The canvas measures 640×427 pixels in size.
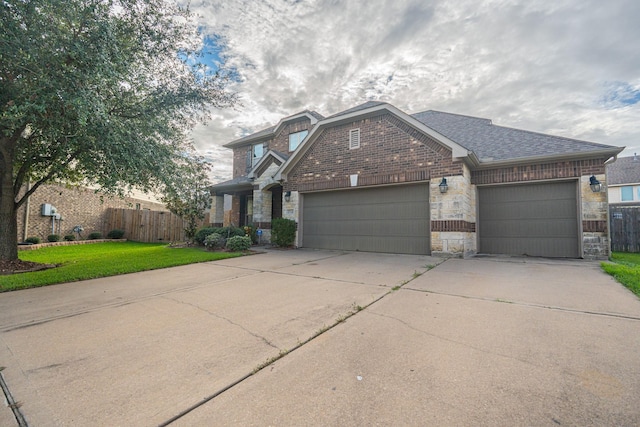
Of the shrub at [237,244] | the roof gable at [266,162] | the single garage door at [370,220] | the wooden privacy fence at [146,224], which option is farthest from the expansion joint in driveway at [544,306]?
the wooden privacy fence at [146,224]

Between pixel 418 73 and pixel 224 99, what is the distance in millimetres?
7564

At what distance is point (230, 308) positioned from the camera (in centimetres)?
371

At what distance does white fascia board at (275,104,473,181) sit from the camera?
26.3ft

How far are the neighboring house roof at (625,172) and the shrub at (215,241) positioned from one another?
2979 cm

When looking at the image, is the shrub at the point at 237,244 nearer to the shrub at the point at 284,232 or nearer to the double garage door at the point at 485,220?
the shrub at the point at 284,232

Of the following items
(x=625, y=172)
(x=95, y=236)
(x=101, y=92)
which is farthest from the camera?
(x=625, y=172)

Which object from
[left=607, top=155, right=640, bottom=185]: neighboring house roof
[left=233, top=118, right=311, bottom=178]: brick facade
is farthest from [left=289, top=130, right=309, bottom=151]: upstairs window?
[left=607, top=155, right=640, bottom=185]: neighboring house roof

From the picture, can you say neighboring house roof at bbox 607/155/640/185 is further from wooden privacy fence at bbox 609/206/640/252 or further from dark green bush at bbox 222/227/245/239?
dark green bush at bbox 222/227/245/239

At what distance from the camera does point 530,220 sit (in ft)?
28.3

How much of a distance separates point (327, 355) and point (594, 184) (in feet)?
30.3

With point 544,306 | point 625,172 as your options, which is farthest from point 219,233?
point 625,172

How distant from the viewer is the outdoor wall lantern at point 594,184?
7.44 metres

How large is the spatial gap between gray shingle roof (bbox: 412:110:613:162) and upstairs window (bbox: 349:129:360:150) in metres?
2.57

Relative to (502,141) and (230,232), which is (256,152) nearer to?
(230,232)
